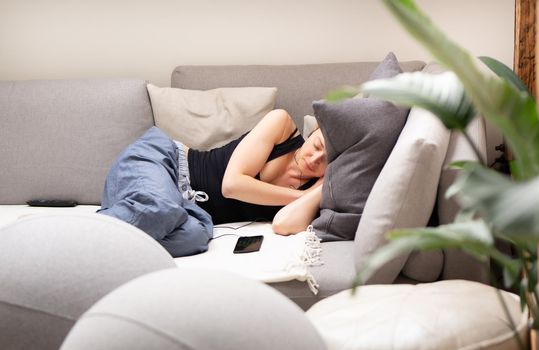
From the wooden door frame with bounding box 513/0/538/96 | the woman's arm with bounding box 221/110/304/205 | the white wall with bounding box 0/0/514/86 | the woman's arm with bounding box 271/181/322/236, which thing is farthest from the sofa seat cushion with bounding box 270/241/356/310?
the white wall with bounding box 0/0/514/86

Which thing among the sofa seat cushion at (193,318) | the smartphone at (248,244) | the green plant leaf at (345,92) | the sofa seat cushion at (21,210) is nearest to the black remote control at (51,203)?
the sofa seat cushion at (21,210)

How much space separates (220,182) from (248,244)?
44cm

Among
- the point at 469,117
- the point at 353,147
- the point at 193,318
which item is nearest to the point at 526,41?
the point at 353,147

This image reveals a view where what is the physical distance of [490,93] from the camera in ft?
3.09

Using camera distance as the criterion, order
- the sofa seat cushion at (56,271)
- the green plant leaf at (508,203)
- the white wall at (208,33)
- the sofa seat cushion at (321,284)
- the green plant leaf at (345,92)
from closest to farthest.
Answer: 1. the green plant leaf at (508,203)
2. the green plant leaf at (345,92)
3. the sofa seat cushion at (56,271)
4. the sofa seat cushion at (321,284)
5. the white wall at (208,33)

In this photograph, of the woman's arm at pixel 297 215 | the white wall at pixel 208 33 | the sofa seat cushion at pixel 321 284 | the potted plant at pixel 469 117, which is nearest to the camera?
the potted plant at pixel 469 117

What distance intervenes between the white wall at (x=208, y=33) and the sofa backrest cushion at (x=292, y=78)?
0.26 metres

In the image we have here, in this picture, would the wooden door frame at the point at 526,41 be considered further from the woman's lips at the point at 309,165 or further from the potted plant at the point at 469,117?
the potted plant at the point at 469,117

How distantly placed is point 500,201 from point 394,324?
0.81 meters

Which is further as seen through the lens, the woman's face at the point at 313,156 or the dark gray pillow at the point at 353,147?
the woman's face at the point at 313,156

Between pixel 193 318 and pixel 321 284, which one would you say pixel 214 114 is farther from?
pixel 193 318

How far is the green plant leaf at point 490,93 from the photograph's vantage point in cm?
94

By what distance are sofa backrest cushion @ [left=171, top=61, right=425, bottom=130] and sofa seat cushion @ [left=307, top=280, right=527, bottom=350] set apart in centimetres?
139

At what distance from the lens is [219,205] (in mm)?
2742
